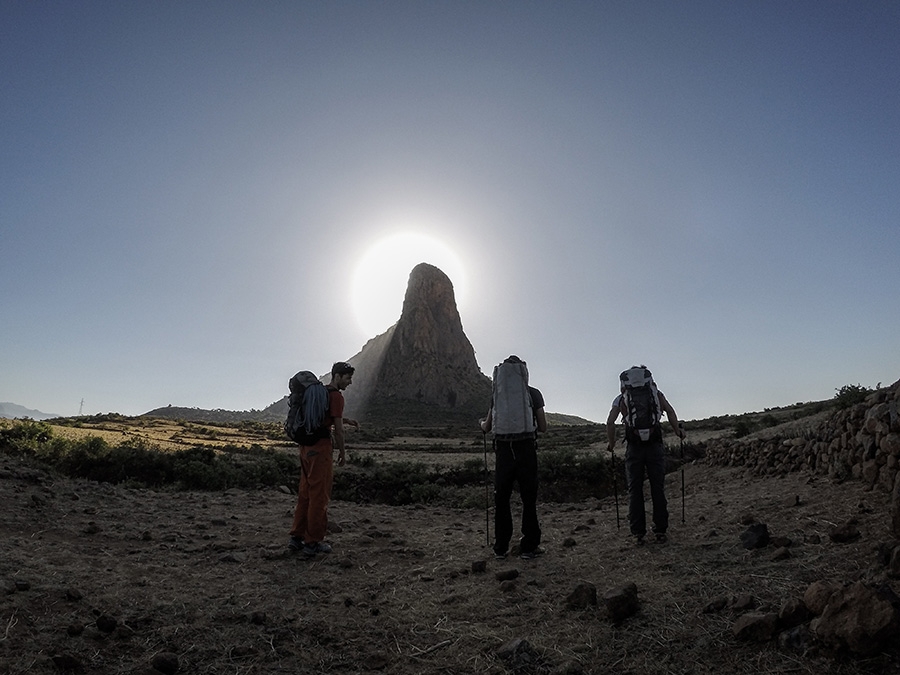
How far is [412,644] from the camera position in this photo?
157 inches

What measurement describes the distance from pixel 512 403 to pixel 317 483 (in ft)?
8.70

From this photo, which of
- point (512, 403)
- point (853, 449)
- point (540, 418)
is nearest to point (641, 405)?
point (540, 418)

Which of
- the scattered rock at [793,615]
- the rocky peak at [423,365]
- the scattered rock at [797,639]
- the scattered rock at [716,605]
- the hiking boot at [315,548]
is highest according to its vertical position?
the rocky peak at [423,365]

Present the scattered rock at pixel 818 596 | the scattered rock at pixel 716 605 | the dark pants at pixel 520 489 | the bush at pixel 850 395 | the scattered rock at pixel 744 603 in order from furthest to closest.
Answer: the bush at pixel 850 395 < the dark pants at pixel 520 489 < the scattered rock at pixel 716 605 < the scattered rock at pixel 744 603 < the scattered rock at pixel 818 596

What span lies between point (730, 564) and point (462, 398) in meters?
104

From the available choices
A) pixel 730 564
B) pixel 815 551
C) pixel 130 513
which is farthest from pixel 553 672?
pixel 130 513

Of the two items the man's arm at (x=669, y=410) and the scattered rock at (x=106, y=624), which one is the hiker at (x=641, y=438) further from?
the scattered rock at (x=106, y=624)

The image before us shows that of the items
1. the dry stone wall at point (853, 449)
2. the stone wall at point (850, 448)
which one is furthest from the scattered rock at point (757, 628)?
the stone wall at point (850, 448)

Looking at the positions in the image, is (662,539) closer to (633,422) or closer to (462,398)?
(633,422)

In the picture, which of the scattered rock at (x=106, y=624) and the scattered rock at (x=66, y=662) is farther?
the scattered rock at (x=106, y=624)

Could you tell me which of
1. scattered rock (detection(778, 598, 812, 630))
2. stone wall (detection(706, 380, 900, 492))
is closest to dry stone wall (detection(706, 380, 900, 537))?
stone wall (detection(706, 380, 900, 492))

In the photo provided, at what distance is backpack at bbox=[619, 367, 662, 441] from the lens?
650 cm

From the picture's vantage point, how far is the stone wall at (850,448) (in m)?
5.89

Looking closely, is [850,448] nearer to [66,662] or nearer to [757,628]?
[757,628]
